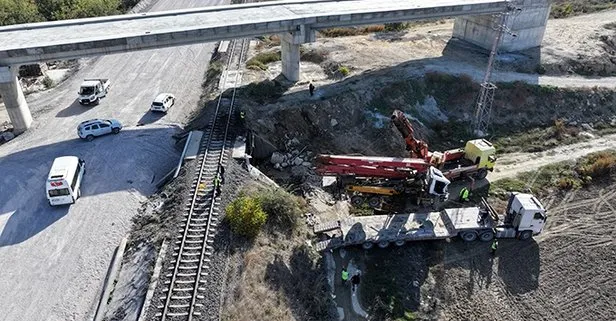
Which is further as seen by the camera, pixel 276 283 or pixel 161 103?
pixel 161 103

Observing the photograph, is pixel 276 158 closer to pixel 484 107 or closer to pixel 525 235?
pixel 525 235

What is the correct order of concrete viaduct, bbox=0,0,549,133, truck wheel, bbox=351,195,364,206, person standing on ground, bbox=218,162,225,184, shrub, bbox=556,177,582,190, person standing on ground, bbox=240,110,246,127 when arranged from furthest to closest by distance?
person standing on ground, bbox=240,110,246,127
concrete viaduct, bbox=0,0,549,133
shrub, bbox=556,177,582,190
truck wheel, bbox=351,195,364,206
person standing on ground, bbox=218,162,225,184

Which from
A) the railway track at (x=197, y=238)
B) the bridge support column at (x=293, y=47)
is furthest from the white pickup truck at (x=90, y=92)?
the bridge support column at (x=293, y=47)

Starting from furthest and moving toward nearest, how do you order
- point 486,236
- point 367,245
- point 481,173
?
point 481,173
point 486,236
point 367,245

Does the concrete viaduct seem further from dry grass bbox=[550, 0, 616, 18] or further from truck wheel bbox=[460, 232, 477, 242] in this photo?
truck wheel bbox=[460, 232, 477, 242]

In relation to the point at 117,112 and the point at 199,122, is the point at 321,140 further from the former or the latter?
the point at 117,112

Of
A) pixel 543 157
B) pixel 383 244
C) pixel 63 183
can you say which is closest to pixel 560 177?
pixel 543 157

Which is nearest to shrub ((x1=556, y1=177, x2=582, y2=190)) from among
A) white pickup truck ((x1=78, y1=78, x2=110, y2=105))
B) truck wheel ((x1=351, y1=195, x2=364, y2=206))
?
truck wheel ((x1=351, y1=195, x2=364, y2=206))

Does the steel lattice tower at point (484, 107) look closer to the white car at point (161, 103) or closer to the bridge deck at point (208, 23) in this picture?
the bridge deck at point (208, 23)
